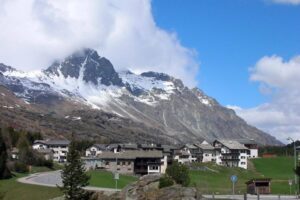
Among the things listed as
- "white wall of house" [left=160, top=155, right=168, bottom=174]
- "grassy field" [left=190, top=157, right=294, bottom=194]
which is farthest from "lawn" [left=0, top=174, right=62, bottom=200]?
"white wall of house" [left=160, top=155, right=168, bottom=174]

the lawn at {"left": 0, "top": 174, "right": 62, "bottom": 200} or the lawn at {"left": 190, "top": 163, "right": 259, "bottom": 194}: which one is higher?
the lawn at {"left": 190, "top": 163, "right": 259, "bottom": 194}

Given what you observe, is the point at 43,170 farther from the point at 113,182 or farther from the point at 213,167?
the point at 213,167

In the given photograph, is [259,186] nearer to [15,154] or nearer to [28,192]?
[28,192]

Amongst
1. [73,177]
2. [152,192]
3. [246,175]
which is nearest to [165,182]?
[152,192]

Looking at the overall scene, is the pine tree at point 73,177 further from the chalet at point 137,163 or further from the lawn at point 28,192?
the chalet at point 137,163

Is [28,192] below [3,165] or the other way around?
below

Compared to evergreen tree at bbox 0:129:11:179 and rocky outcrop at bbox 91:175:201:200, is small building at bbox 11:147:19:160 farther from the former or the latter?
rocky outcrop at bbox 91:175:201:200

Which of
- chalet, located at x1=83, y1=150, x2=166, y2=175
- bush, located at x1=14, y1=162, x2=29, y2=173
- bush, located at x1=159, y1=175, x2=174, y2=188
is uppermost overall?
Answer: chalet, located at x1=83, y1=150, x2=166, y2=175

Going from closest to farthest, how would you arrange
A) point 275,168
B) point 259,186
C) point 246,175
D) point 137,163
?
point 259,186, point 137,163, point 246,175, point 275,168

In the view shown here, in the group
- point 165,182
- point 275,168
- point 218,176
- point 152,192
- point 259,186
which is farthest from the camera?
point 275,168

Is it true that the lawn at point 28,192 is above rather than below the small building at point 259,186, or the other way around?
below

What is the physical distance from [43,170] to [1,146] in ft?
118

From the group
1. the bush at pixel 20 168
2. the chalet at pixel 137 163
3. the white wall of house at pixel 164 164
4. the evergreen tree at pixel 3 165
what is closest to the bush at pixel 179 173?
the evergreen tree at pixel 3 165

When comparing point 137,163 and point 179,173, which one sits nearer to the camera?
point 179,173
